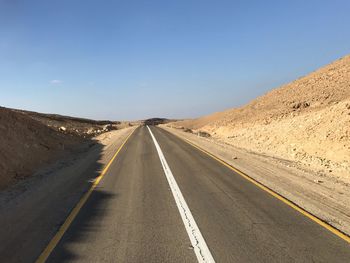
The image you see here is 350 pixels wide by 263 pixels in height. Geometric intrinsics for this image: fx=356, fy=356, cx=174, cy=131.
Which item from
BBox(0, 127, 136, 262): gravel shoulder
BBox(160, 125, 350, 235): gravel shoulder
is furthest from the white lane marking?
BBox(160, 125, 350, 235): gravel shoulder

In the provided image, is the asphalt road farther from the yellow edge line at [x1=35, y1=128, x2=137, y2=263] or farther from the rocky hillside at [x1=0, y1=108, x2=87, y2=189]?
the rocky hillside at [x1=0, y1=108, x2=87, y2=189]

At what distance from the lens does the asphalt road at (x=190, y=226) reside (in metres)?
6.24

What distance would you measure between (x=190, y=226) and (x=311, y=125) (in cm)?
2093

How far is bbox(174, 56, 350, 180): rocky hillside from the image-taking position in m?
20.3

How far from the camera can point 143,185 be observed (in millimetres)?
12531

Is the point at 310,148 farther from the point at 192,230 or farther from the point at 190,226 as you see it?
the point at 192,230

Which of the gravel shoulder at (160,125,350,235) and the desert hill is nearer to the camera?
the gravel shoulder at (160,125,350,235)

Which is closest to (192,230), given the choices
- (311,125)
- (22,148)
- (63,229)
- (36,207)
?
(63,229)

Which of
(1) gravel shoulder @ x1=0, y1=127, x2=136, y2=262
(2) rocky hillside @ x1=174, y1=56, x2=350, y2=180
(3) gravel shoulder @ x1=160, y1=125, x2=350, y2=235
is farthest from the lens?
(2) rocky hillside @ x1=174, y1=56, x2=350, y2=180

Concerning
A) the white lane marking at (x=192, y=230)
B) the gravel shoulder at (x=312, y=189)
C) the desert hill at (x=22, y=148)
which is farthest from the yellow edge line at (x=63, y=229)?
the gravel shoulder at (x=312, y=189)

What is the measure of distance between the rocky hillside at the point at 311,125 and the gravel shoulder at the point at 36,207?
1153 cm

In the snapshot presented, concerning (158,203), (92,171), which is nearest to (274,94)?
(92,171)

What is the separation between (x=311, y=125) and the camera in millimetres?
26141

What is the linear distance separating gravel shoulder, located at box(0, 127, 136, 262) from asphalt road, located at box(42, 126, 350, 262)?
1.57 ft
